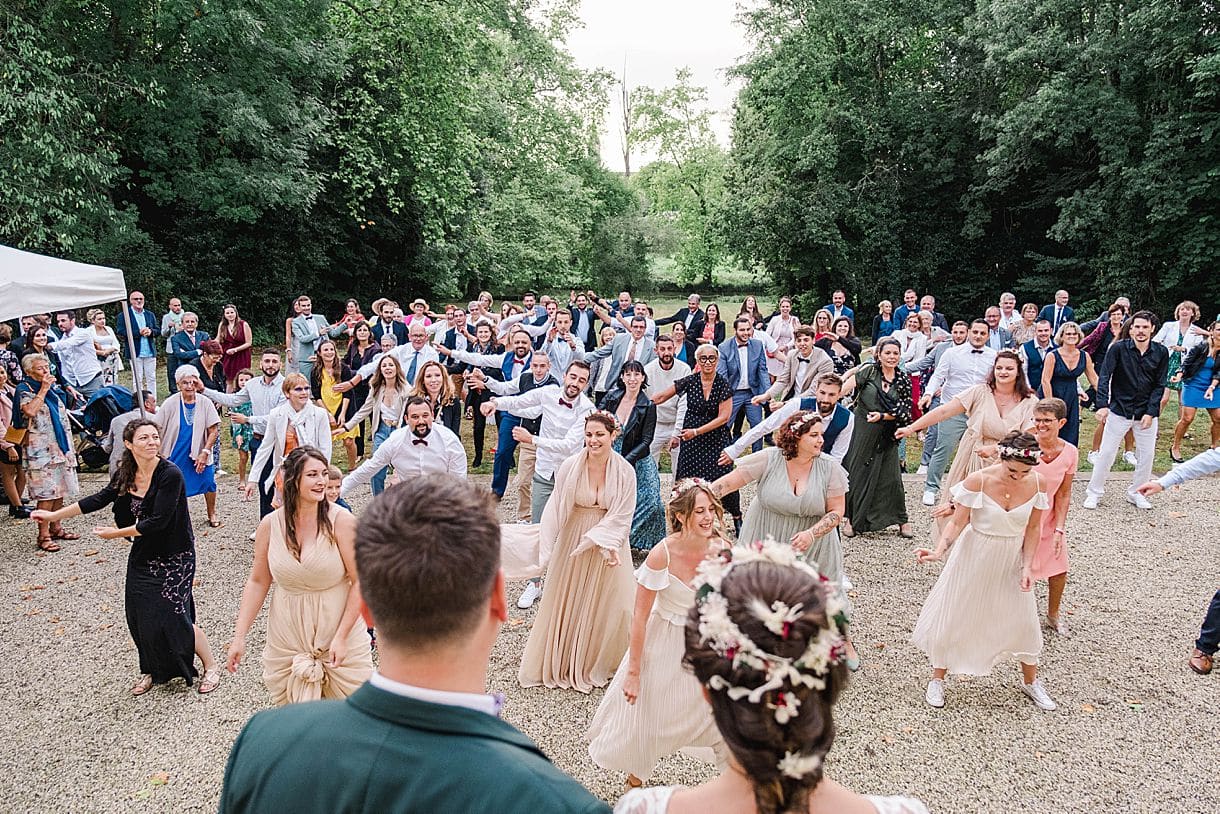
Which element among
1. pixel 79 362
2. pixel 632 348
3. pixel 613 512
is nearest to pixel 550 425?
pixel 613 512

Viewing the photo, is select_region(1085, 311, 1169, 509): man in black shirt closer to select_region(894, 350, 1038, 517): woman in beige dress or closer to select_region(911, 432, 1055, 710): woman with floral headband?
select_region(894, 350, 1038, 517): woman in beige dress

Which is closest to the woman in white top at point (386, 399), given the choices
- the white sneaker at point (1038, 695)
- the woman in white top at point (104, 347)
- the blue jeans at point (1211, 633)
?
the woman in white top at point (104, 347)

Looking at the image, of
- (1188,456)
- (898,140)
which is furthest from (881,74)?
(1188,456)

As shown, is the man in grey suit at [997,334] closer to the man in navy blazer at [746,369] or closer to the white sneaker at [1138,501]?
the white sneaker at [1138,501]

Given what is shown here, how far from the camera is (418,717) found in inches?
54.2

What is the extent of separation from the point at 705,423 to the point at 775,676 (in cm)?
678

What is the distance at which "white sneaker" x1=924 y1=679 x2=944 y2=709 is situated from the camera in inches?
212

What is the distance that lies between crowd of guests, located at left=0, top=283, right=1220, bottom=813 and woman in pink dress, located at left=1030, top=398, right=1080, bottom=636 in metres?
0.03

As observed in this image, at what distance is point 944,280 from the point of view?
28.8 meters

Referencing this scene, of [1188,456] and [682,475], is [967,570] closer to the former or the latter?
[682,475]

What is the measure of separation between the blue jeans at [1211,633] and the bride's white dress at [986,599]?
4.90 ft

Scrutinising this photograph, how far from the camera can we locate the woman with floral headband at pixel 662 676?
430 cm

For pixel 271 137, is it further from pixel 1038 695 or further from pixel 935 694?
pixel 1038 695

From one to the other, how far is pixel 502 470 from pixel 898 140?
22.9 metres
